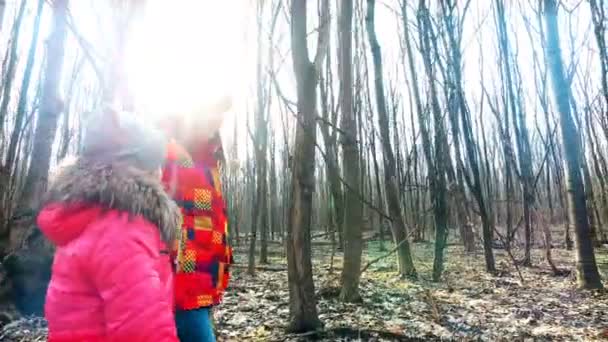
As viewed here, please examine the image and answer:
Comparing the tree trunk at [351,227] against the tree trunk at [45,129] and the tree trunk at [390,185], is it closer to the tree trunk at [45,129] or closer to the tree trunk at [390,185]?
the tree trunk at [390,185]

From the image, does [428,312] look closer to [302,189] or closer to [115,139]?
[302,189]

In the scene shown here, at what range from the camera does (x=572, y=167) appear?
5.34 m

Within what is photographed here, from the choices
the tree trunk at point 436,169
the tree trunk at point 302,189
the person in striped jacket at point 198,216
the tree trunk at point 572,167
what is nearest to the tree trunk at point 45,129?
the tree trunk at point 302,189

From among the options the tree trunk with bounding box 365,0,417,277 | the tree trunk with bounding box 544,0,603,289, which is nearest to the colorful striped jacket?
the tree trunk with bounding box 365,0,417,277

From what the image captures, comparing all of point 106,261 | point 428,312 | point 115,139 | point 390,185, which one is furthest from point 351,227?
point 106,261

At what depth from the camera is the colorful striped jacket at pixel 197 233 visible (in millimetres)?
1398

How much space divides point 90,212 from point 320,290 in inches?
157

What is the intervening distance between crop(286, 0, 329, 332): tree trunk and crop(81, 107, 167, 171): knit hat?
214 cm

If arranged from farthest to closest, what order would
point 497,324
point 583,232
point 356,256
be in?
point 583,232
point 356,256
point 497,324

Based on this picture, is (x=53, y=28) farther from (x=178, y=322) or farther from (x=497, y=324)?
(x=497, y=324)

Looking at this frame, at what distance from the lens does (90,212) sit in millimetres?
970

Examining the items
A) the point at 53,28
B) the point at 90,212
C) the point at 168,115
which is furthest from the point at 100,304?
the point at 53,28

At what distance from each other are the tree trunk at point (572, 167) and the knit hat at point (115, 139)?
5.56 m

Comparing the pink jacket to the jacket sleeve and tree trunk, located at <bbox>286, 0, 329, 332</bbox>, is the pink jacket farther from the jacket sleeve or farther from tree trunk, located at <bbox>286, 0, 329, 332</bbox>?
tree trunk, located at <bbox>286, 0, 329, 332</bbox>
